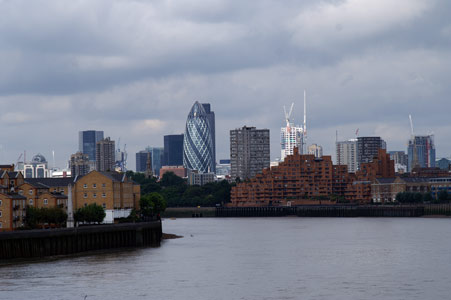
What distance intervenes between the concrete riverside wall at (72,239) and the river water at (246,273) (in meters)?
2.80

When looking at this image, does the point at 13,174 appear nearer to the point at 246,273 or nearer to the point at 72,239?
the point at 72,239

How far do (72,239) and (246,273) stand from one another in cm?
3084

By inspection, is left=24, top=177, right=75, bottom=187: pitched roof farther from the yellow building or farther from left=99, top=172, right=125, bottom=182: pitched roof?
left=99, top=172, right=125, bottom=182: pitched roof

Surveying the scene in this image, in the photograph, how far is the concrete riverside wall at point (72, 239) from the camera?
110 metres

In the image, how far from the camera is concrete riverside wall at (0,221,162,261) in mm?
110250

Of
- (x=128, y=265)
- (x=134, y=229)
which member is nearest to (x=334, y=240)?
(x=134, y=229)

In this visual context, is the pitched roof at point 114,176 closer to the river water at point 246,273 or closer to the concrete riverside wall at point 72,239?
the concrete riverside wall at point 72,239

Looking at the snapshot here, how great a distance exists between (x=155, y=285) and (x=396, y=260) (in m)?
36.7

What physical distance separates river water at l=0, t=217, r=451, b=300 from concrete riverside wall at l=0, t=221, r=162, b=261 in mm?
2803

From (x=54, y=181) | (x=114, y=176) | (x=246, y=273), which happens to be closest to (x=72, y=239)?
(x=246, y=273)

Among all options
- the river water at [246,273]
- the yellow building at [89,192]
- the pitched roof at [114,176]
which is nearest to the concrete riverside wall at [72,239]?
the river water at [246,273]

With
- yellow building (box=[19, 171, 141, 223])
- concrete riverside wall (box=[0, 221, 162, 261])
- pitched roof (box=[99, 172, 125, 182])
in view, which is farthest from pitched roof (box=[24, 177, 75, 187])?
concrete riverside wall (box=[0, 221, 162, 261])

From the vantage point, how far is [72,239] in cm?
12250

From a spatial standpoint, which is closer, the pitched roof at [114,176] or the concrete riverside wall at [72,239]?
the concrete riverside wall at [72,239]
